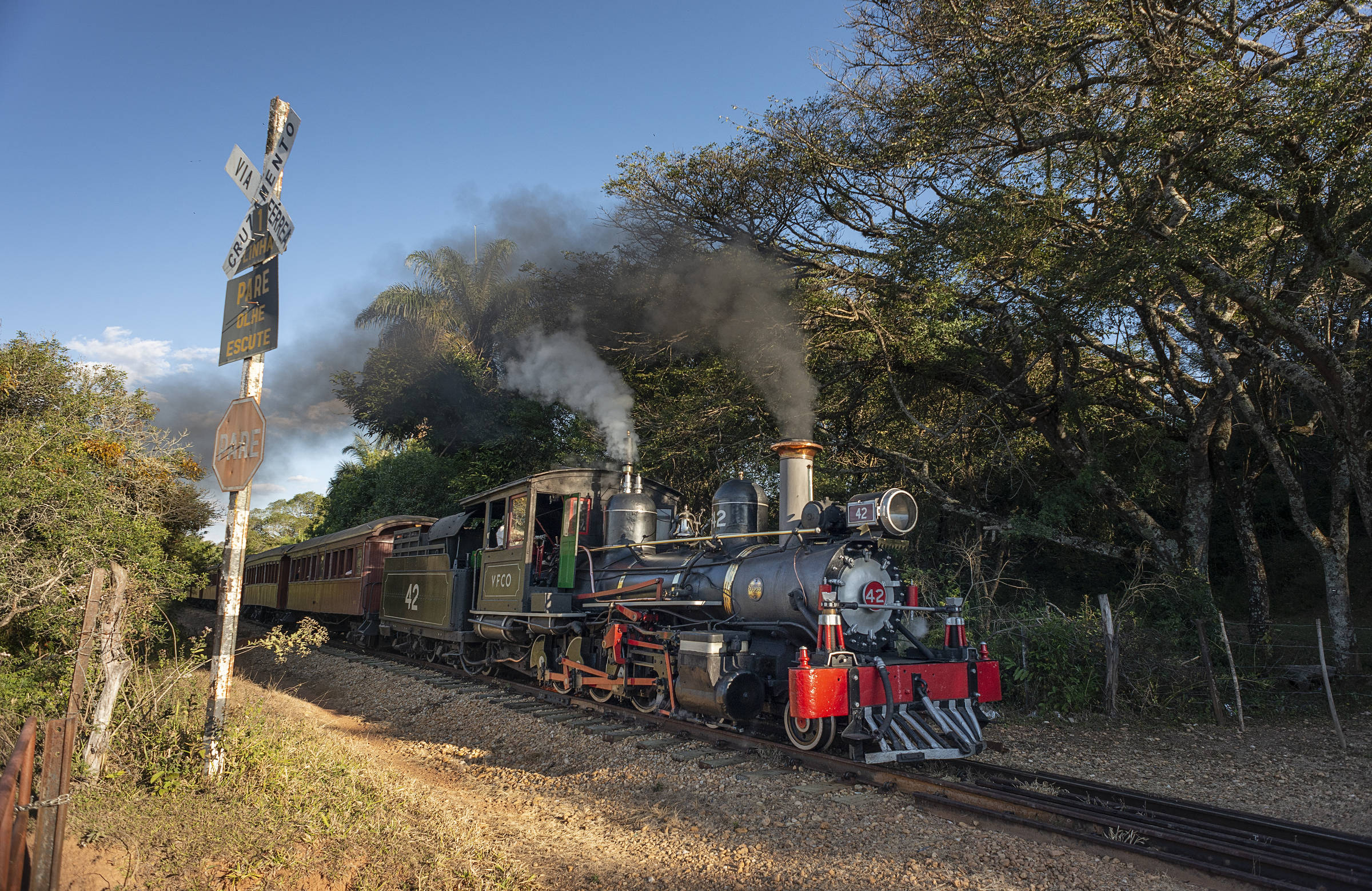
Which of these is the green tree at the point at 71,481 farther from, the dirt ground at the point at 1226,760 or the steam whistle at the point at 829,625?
the dirt ground at the point at 1226,760

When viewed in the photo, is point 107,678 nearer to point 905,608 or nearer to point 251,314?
point 251,314

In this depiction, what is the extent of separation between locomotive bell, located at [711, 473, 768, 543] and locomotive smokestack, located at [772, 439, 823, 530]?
602 mm

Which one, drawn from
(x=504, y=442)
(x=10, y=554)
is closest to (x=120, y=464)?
(x=10, y=554)

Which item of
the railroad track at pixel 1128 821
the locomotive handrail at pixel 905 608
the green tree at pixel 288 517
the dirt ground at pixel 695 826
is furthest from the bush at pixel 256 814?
the green tree at pixel 288 517

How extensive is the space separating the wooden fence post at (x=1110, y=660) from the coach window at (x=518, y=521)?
22.6 feet

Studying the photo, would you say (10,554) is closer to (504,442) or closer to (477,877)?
(477,877)

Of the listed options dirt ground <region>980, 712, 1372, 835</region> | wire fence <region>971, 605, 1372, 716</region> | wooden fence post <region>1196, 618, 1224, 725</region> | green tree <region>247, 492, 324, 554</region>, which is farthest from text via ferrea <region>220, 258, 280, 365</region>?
green tree <region>247, 492, 324, 554</region>

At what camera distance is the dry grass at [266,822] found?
4.14m

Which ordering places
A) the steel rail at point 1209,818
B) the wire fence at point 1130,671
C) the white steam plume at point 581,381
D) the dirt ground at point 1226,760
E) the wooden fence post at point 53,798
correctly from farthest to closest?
the white steam plume at point 581,381 → the wire fence at point 1130,671 → the dirt ground at point 1226,760 → the steel rail at point 1209,818 → the wooden fence post at point 53,798

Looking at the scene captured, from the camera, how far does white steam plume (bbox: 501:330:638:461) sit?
14133 millimetres

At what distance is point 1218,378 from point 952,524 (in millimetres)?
6752

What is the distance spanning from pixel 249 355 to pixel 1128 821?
6.45 m

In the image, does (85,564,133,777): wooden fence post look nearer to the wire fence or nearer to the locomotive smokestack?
the locomotive smokestack

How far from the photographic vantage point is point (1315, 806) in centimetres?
598
